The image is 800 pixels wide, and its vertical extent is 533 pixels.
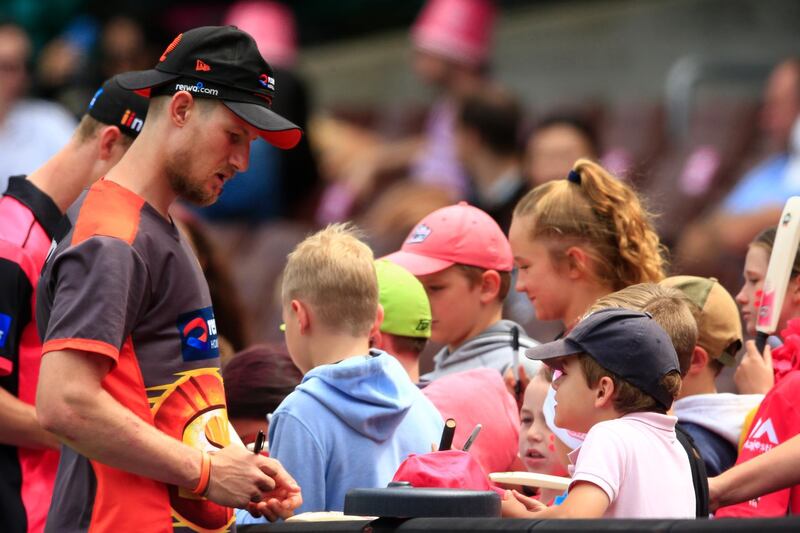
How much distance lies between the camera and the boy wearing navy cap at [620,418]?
3057 millimetres

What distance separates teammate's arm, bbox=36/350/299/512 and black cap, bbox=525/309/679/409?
0.81 m

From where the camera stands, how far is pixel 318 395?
11.5ft

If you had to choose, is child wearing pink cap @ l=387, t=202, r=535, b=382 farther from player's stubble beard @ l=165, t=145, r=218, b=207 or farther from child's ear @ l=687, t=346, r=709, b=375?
player's stubble beard @ l=165, t=145, r=218, b=207

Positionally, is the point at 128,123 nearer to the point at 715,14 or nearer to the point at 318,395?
the point at 318,395

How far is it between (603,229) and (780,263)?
498 mm

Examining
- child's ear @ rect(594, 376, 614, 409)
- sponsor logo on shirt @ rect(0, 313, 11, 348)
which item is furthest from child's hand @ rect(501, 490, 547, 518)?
sponsor logo on shirt @ rect(0, 313, 11, 348)

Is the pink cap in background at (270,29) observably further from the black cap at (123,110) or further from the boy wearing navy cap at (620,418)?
the boy wearing navy cap at (620,418)

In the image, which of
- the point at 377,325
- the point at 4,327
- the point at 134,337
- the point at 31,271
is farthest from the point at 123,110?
the point at 134,337

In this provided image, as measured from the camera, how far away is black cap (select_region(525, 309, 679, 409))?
3152 mm

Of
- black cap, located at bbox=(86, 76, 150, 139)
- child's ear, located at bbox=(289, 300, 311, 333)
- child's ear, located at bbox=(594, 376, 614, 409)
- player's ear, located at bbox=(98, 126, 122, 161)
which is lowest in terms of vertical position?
child's ear, located at bbox=(594, 376, 614, 409)

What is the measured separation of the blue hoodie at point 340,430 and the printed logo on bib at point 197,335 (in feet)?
1.03

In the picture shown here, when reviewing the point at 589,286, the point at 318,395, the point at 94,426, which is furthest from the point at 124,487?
the point at 589,286

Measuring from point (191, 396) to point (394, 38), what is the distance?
9534 mm

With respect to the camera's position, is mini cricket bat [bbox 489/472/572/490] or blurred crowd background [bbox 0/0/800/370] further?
blurred crowd background [bbox 0/0/800/370]
